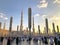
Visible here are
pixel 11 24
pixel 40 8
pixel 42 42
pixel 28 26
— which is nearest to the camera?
pixel 42 42

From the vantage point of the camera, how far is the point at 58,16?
5.82 meters

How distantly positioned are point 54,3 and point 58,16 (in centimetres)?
74

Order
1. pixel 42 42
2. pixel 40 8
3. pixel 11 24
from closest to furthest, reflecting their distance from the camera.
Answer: pixel 42 42
pixel 40 8
pixel 11 24

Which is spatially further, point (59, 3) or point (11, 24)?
point (11, 24)

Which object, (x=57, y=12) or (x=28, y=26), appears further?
(x=28, y=26)

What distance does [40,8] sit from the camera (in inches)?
258

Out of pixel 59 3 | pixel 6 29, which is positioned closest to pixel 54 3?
pixel 59 3

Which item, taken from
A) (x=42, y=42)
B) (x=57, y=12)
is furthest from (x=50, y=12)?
(x=42, y=42)

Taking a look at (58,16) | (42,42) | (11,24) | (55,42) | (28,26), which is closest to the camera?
(55,42)

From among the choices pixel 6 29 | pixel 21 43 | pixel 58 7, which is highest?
pixel 58 7

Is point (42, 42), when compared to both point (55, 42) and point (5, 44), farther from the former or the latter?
point (5, 44)

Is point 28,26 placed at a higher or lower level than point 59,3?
lower

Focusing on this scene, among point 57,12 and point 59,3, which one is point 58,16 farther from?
point 59,3

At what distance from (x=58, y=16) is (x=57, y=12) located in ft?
0.80
